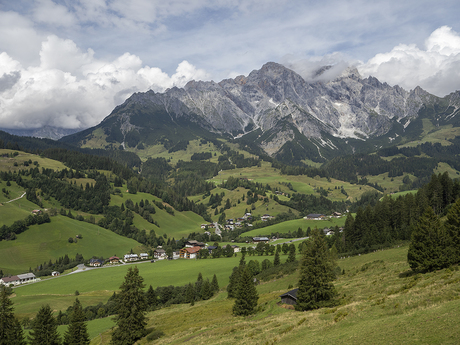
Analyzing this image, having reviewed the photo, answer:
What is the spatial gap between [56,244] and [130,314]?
13352 centimetres

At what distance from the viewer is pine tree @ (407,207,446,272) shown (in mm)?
47656

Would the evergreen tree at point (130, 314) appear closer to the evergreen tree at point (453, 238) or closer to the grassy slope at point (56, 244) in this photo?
the evergreen tree at point (453, 238)

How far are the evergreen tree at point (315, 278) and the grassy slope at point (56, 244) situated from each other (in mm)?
137844

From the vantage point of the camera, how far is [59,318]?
Answer: 80.9m

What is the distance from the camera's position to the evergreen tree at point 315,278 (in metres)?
46.2

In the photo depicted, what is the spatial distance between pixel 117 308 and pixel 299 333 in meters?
31.8

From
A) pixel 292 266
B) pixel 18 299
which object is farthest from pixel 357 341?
pixel 18 299

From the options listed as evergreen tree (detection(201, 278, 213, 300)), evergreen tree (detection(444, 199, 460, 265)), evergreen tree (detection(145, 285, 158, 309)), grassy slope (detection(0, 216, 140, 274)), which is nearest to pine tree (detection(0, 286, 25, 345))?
evergreen tree (detection(145, 285, 158, 309))

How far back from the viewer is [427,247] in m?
48.4

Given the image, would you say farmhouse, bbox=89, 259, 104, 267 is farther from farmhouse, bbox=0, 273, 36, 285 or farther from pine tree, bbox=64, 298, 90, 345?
pine tree, bbox=64, 298, 90, 345

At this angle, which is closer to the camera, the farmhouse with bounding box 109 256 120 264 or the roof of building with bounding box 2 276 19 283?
the roof of building with bounding box 2 276 19 283

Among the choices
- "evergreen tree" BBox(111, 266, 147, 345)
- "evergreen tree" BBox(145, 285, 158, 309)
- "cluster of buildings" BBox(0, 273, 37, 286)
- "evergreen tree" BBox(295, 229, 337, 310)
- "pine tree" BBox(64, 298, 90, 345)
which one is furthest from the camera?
"cluster of buildings" BBox(0, 273, 37, 286)

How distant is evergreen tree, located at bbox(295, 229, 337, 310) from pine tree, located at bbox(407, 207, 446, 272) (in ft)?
47.8

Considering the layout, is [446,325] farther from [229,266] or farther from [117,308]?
[229,266]
